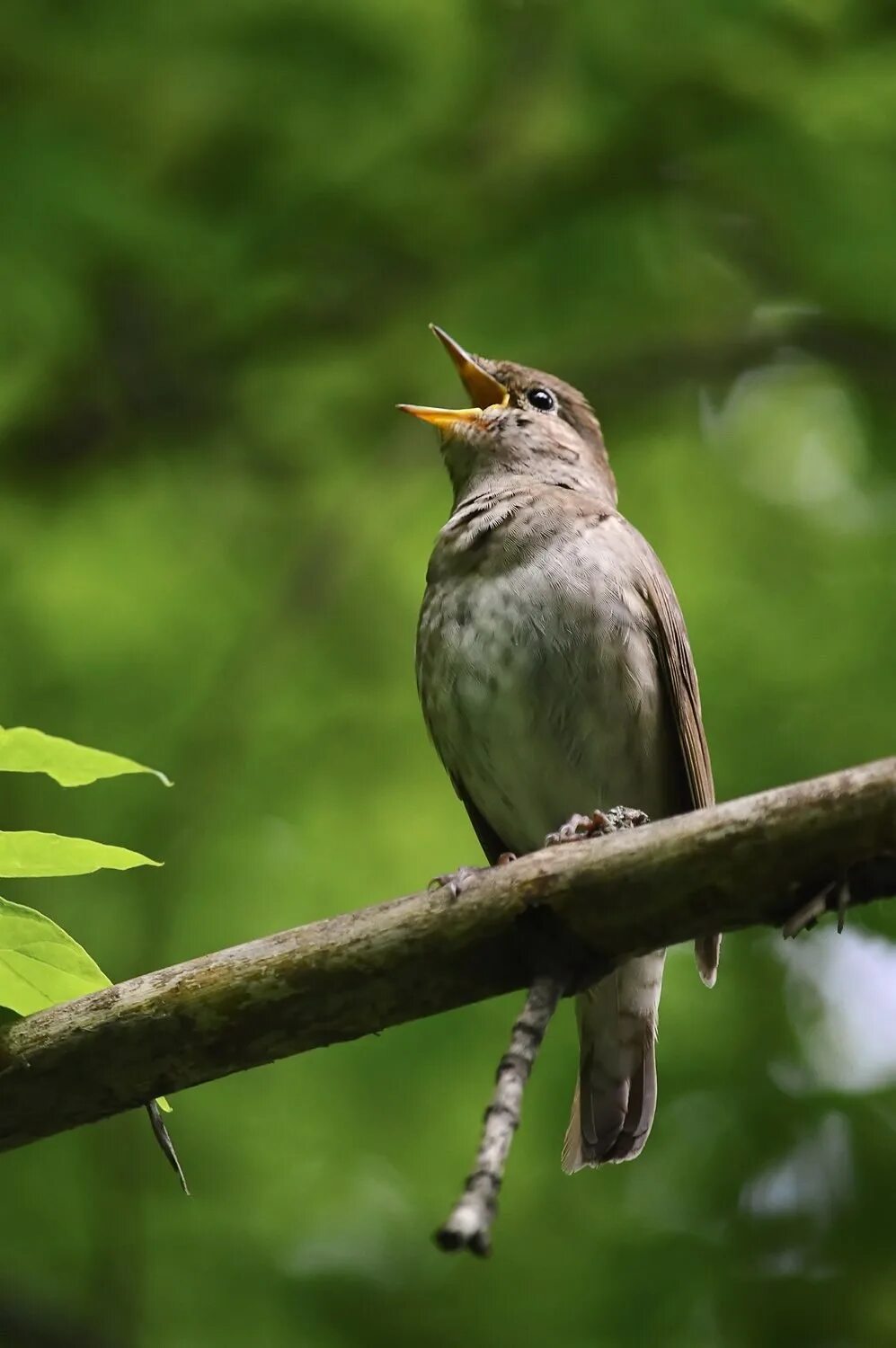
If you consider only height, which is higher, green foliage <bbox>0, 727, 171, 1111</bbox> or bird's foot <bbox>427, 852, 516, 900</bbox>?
bird's foot <bbox>427, 852, 516, 900</bbox>

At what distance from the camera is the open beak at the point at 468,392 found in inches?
215

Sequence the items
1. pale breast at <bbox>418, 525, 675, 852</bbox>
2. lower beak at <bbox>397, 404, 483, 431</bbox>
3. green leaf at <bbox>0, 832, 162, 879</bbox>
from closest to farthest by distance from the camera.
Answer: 1. green leaf at <bbox>0, 832, 162, 879</bbox>
2. pale breast at <bbox>418, 525, 675, 852</bbox>
3. lower beak at <bbox>397, 404, 483, 431</bbox>

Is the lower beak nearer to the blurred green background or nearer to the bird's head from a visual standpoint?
the bird's head

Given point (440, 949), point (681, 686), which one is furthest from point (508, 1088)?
point (681, 686)

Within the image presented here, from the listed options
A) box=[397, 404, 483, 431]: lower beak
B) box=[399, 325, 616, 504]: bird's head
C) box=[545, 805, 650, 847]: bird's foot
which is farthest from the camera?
box=[399, 325, 616, 504]: bird's head

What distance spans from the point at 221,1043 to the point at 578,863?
740 mm

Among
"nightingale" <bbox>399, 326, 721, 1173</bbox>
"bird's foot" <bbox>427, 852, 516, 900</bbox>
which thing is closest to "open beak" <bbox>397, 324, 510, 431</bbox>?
"nightingale" <bbox>399, 326, 721, 1173</bbox>

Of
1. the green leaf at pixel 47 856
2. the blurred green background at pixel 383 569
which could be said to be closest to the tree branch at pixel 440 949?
the green leaf at pixel 47 856

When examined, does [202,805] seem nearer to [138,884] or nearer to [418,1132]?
[138,884]

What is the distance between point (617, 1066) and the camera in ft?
15.9

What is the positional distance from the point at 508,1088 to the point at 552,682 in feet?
7.49

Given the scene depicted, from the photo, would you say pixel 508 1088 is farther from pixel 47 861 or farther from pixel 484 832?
pixel 484 832

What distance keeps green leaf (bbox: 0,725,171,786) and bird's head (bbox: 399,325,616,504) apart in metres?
3.04

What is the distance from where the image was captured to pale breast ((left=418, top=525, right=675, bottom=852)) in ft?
14.9
